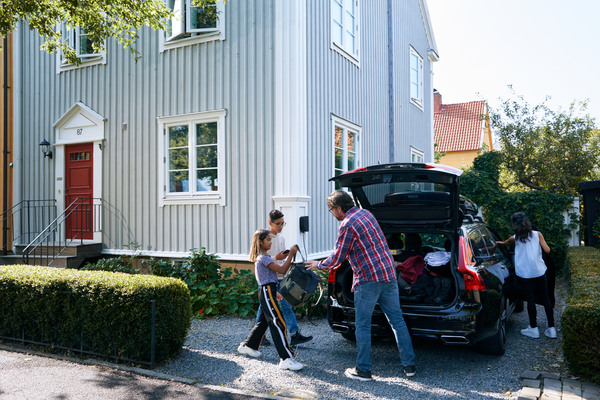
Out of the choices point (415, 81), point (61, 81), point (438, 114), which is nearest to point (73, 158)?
point (61, 81)

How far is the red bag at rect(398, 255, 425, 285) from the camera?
18.8 feet

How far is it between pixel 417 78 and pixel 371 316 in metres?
13.8

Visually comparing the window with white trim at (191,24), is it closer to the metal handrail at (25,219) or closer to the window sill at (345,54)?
the window sill at (345,54)

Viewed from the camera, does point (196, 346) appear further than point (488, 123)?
No

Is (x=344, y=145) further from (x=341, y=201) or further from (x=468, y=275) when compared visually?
(x=468, y=275)

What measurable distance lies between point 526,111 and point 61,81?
16.4 meters

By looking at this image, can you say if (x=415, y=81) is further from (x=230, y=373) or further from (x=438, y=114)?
(x=438, y=114)

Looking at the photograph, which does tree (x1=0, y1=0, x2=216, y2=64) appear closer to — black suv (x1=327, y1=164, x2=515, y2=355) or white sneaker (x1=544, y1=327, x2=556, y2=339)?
black suv (x1=327, y1=164, x2=515, y2=355)

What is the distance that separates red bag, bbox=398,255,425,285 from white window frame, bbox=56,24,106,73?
8.70 metres

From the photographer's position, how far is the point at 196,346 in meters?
6.23

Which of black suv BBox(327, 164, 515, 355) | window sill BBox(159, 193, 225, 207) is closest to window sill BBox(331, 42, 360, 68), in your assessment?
window sill BBox(159, 193, 225, 207)

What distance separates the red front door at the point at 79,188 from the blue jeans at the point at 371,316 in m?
8.24

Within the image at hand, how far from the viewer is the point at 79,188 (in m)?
11.6

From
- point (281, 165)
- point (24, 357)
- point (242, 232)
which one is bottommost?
point (24, 357)
